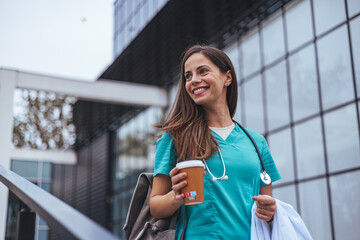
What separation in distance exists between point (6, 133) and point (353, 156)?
20.0 ft

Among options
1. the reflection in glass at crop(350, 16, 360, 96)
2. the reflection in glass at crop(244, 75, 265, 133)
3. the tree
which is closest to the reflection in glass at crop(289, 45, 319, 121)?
the reflection in glass at crop(350, 16, 360, 96)

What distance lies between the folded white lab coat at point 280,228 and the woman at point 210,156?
3 cm

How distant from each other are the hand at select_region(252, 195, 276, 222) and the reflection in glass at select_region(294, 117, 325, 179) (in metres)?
6.87

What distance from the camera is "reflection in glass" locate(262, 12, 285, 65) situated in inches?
373

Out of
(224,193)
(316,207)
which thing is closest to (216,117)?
(224,193)

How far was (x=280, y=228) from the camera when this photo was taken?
170 centimetres

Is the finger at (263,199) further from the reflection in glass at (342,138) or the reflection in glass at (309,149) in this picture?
the reflection in glass at (309,149)

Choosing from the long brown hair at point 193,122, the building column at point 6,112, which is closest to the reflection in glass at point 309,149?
the building column at point 6,112

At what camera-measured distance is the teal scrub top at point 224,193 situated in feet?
5.45

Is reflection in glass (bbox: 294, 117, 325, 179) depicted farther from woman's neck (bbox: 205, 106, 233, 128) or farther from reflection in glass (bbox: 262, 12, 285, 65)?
woman's neck (bbox: 205, 106, 233, 128)

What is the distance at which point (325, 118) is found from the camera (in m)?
8.21

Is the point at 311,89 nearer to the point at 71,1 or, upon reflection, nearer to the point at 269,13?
the point at 269,13

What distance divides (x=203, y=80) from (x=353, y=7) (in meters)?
Result: 6.83

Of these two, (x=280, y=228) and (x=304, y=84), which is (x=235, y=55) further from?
(x=280, y=228)
